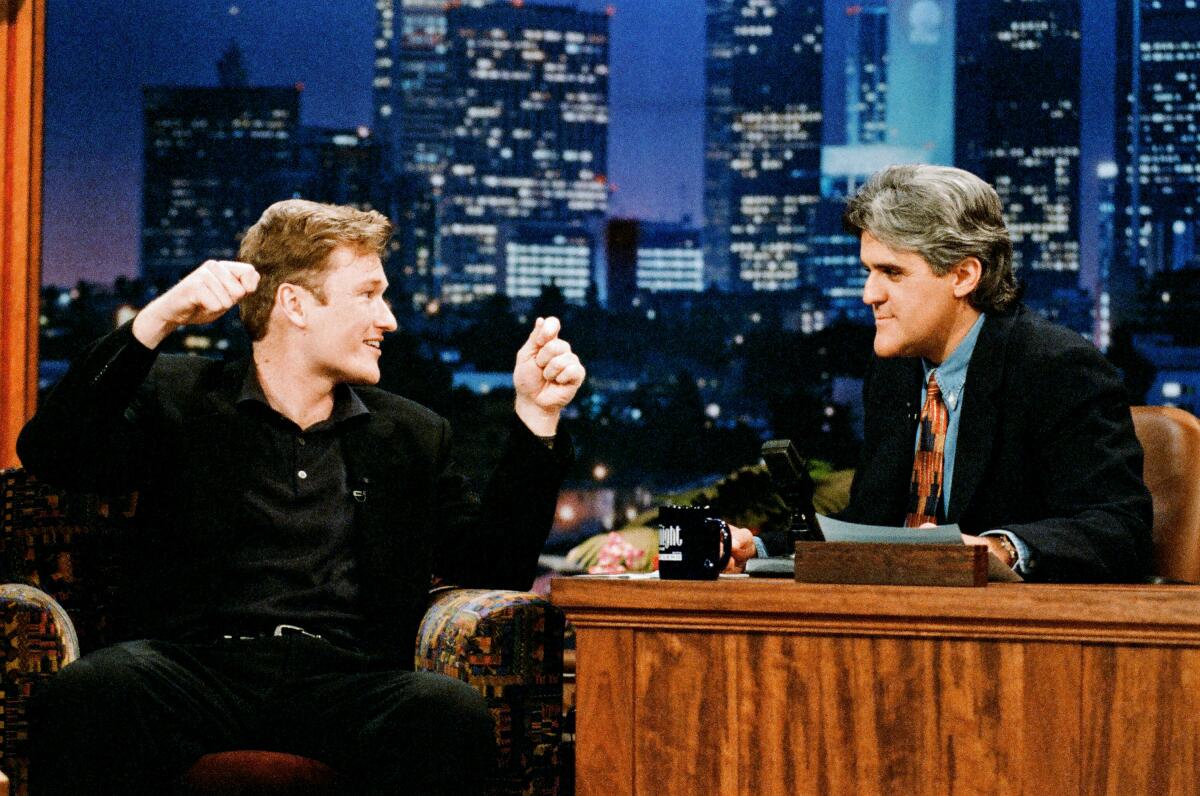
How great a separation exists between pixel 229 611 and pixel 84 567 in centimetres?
41

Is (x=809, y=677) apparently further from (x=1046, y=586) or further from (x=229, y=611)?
(x=229, y=611)

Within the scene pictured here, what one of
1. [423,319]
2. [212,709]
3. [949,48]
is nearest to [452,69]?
[423,319]

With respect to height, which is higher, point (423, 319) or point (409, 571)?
point (423, 319)

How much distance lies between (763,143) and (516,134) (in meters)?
0.99

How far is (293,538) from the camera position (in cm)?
228

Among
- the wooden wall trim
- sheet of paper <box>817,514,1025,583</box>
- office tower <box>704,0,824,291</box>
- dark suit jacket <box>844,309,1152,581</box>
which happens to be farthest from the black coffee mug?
office tower <box>704,0,824,291</box>

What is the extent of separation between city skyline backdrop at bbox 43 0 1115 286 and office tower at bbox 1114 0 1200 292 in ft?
3.27

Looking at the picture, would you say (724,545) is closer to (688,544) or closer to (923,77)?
(688,544)

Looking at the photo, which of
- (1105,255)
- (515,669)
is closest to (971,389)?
(515,669)

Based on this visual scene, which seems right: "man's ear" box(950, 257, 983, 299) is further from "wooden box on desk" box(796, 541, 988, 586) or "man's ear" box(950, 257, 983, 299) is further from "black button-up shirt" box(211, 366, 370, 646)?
"black button-up shirt" box(211, 366, 370, 646)

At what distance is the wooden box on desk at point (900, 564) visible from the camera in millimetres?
1679

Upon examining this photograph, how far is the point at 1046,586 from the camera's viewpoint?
65.9 inches

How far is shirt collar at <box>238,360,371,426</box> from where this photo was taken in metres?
2.36

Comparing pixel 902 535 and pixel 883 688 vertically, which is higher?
pixel 902 535
